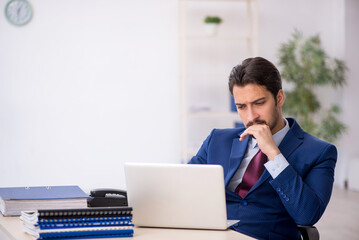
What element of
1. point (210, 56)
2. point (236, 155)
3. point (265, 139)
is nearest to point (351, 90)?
point (210, 56)

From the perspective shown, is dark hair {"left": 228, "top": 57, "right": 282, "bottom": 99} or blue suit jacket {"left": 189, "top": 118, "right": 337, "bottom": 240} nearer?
blue suit jacket {"left": 189, "top": 118, "right": 337, "bottom": 240}

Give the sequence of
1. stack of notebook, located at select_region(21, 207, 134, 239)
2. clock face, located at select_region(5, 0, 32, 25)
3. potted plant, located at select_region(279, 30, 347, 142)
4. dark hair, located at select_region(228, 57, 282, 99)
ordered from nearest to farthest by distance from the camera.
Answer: stack of notebook, located at select_region(21, 207, 134, 239) → dark hair, located at select_region(228, 57, 282, 99) → clock face, located at select_region(5, 0, 32, 25) → potted plant, located at select_region(279, 30, 347, 142)

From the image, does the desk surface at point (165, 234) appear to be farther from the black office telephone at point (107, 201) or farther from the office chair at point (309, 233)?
the office chair at point (309, 233)

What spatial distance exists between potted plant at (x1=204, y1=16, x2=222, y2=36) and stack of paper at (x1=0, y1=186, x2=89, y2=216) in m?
4.27

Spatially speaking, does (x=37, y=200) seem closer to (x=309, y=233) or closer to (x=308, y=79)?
(x=309, y=233)

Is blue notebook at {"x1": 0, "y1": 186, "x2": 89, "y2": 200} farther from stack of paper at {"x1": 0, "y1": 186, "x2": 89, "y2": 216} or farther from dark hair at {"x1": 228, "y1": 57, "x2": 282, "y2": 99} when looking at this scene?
dark hair at {"x1": 228, "y1": 57, "x2": 282, "y2": 99}

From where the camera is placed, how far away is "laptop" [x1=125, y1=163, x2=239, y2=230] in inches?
70.9

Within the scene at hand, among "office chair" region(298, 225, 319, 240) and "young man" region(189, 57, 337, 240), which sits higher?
"young man" region(189, 57, 337, 240)

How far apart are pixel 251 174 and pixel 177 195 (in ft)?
2.00

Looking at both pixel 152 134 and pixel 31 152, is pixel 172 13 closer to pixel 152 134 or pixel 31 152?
pixel 152 134

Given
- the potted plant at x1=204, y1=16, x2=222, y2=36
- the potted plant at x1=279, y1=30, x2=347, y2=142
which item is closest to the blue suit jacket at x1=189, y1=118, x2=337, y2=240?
the potted plant at x1=204, y1=16, x2=222, y2=36

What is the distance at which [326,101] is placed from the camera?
6996 mm

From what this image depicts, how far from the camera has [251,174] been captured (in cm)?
234

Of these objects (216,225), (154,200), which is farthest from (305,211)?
(154,200)
